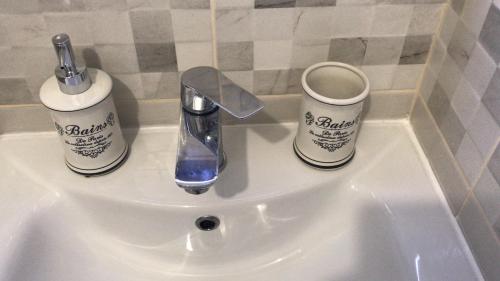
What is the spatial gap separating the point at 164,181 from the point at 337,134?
0.72 feet

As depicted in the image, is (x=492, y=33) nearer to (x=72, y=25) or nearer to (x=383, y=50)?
(x=383, y=50)

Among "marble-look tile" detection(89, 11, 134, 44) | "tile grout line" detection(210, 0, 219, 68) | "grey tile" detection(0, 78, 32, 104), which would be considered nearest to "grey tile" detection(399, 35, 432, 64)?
"tile grout line" detection(210, 0, 219, 68)

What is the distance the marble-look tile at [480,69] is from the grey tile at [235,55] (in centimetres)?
24

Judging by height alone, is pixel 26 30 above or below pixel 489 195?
above

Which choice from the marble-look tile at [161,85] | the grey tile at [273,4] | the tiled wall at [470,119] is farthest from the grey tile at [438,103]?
the marble-look tile at [161,85]

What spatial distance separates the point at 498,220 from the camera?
18.0 inches

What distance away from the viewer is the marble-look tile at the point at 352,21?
1.75ft

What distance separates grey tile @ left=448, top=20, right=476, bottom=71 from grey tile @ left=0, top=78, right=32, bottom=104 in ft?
1.67

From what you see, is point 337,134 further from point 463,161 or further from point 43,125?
point 43,125

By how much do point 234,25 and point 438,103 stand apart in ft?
0.86

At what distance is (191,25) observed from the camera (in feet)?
1.76

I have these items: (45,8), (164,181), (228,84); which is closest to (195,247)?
(164,181)

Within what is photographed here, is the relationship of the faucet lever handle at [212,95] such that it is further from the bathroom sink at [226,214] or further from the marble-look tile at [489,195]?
the marble-look tile at [489,195]

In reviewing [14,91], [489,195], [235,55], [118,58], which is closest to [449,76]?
[489,195]
